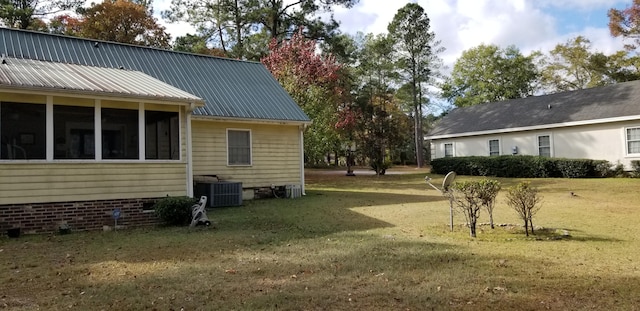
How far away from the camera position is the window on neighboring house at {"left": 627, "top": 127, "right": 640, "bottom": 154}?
1825 cm

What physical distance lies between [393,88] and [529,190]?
35521 mm

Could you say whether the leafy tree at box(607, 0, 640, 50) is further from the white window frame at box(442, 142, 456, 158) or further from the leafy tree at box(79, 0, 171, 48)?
the leafy tree at box(79, 0, 171, 48)

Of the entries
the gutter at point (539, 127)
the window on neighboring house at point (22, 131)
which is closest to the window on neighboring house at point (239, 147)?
the window on neighboring house at point (22, 131)

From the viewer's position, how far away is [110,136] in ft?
28.9

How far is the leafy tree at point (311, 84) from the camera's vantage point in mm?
20703

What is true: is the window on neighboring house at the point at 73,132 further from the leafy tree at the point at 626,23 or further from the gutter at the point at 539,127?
the leafy tree at the point at 626,23

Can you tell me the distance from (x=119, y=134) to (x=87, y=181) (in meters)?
1.14

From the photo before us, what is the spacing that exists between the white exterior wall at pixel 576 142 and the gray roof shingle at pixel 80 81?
60.7 feet

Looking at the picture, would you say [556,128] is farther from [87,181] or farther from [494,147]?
[87,181]

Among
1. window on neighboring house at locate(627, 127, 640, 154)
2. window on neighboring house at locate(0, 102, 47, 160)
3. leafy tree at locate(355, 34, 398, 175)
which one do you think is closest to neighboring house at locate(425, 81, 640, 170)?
window on neighboring house at locate(627, 127, 640, 154)

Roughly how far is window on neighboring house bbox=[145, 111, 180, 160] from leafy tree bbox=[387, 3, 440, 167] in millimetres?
29753

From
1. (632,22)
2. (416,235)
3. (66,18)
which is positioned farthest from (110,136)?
(632,22)

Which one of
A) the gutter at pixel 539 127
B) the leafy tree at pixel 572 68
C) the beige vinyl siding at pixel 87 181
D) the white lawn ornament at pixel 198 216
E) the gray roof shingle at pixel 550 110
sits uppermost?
the leafy tree at pixel 572 68

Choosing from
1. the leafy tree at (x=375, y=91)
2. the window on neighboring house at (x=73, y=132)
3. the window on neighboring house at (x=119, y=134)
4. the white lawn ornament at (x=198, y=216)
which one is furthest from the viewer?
the leafy tree at (x=375, y=91)
